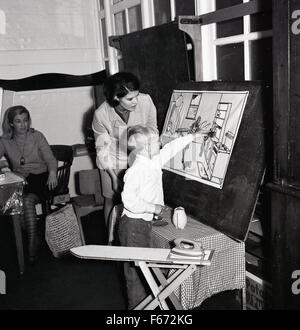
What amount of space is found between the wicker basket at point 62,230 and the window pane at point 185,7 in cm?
207

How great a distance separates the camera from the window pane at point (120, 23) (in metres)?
4.93

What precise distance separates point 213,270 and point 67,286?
5.14 ft

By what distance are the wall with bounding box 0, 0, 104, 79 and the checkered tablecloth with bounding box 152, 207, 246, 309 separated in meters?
3.81

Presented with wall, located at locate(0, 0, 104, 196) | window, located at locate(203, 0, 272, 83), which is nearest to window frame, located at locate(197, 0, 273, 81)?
window, located at locate(203, 0, 272, 83)

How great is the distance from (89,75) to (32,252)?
2.82 m

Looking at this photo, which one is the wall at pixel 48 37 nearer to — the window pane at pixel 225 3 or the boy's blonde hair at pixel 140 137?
the window pane at pixel 225 3

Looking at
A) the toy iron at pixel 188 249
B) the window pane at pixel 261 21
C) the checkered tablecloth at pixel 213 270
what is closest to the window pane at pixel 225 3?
the window pane at pixel 261 21

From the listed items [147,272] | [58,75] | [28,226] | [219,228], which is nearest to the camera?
[147,272]

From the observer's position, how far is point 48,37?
555 cm

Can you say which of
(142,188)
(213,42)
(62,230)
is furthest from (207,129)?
(62,230)

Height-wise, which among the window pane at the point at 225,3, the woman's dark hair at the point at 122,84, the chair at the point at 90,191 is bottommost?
the chair at the point at 90,191

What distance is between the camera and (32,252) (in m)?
4.04
